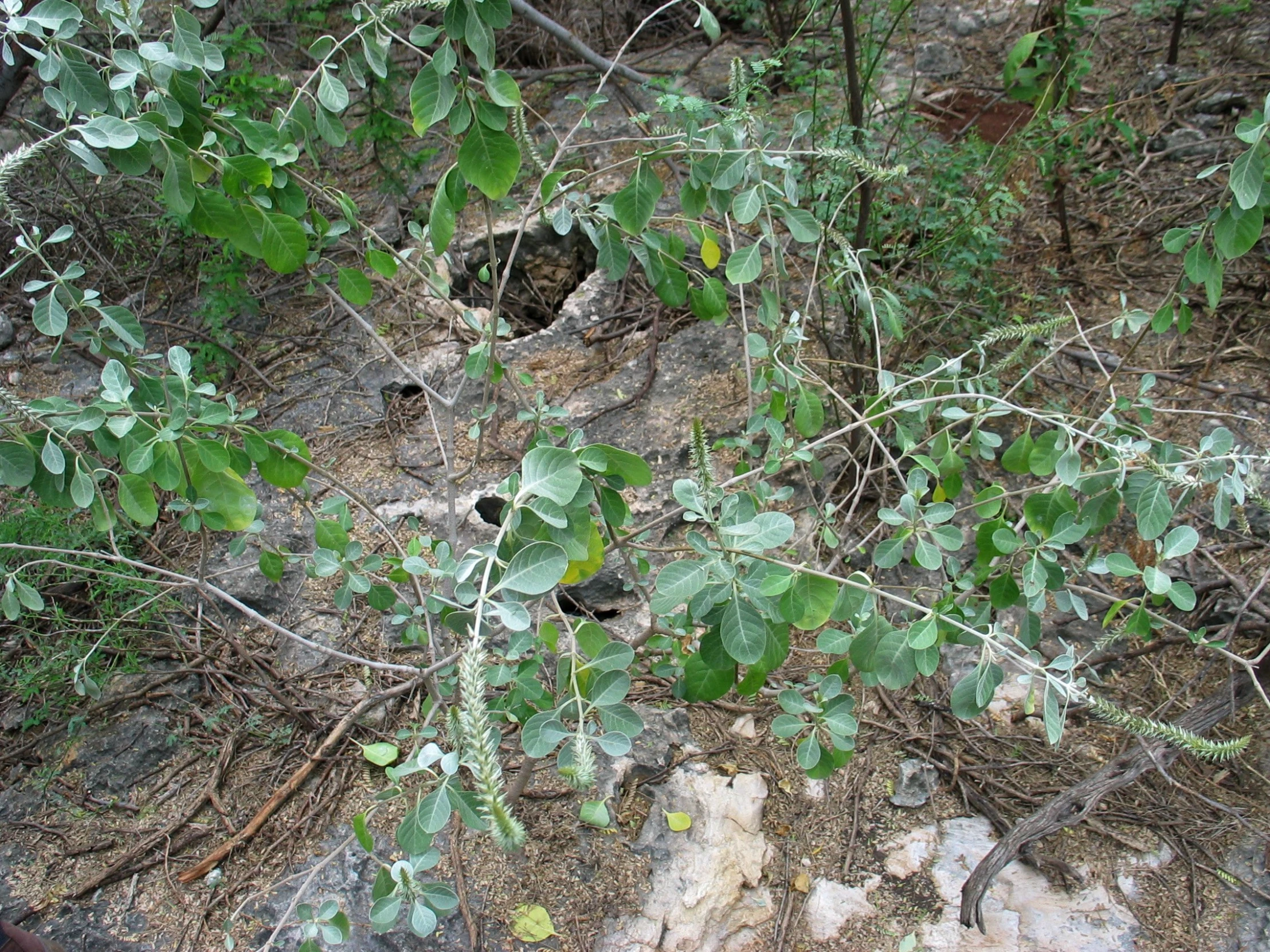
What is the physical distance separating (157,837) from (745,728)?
1.57 m

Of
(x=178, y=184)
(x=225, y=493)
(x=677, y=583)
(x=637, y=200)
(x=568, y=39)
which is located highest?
(x=178, y=184)

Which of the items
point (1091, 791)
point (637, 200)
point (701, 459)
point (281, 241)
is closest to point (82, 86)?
point (281, 241)

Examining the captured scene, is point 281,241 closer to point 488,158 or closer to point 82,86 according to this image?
point 82,86

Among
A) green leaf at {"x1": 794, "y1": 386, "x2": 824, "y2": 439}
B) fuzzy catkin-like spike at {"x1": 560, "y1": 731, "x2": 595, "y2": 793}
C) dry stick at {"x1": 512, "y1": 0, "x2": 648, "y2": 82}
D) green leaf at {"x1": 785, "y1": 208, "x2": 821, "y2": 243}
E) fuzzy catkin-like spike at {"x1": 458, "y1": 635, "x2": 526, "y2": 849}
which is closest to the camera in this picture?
fuzzy catkin-like spike at {"x1": 458, "y1": 635, "x2": 526, "y2": 849}

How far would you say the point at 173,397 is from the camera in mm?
1558

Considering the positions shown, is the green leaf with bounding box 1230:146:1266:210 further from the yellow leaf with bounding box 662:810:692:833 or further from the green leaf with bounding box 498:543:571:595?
the yellow leaf with bounding box 662:810:692:833

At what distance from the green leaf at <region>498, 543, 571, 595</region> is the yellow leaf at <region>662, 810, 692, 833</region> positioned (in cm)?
117

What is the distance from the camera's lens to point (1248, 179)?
1514 mm

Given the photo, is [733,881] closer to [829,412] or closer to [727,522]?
[727,522]

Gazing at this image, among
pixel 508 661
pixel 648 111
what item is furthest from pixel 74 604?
pixel 648 111

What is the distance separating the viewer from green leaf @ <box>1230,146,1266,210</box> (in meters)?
1.50

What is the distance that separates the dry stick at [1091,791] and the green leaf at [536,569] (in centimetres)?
136

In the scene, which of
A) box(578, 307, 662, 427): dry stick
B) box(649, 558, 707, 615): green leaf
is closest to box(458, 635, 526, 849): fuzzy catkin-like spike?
box(649, 558, 707, 615): green leaf

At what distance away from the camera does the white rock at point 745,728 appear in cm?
229
